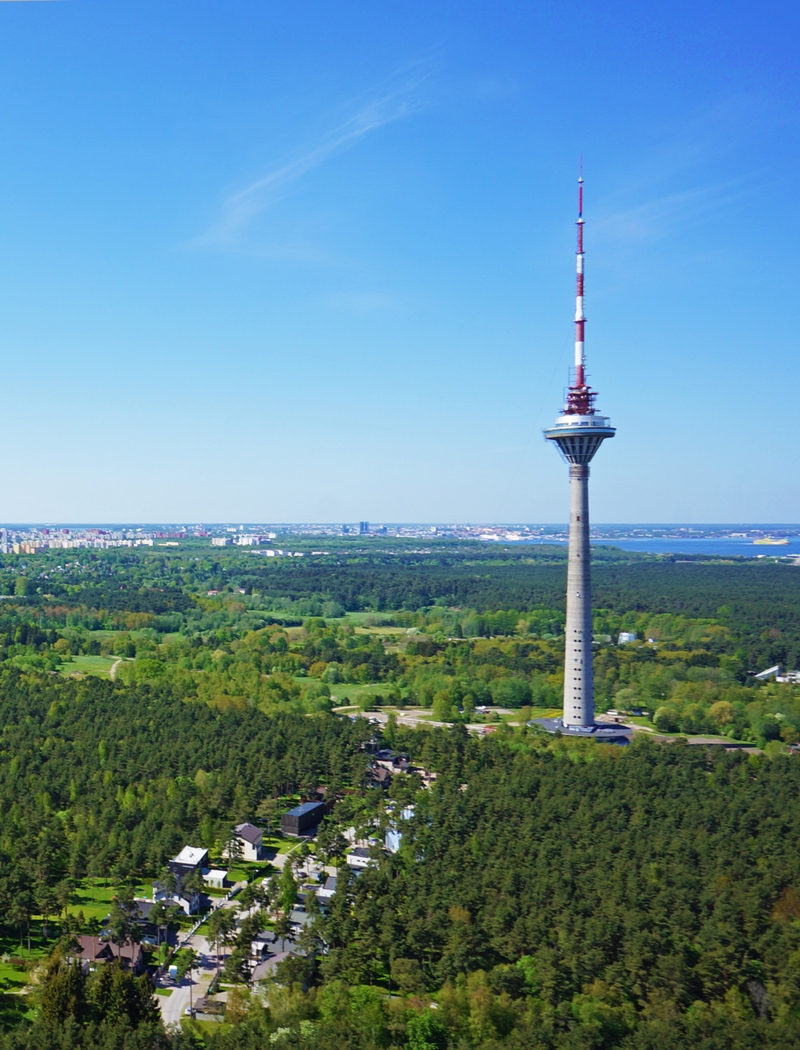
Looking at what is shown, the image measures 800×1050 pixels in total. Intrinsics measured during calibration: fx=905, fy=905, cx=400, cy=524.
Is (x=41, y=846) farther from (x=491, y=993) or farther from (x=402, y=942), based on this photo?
(x=491, y=993)

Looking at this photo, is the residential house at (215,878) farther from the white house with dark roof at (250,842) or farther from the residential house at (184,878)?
the white house with dark roof at (250,842)

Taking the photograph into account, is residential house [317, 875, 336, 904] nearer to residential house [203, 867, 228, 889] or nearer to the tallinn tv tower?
residential house [203, 867, 228, 889]

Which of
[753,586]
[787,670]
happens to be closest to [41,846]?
[787,670]

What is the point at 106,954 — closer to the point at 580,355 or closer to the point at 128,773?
the point at 128,773

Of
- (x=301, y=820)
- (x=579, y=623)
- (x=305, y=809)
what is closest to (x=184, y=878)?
(x=301, y=820)

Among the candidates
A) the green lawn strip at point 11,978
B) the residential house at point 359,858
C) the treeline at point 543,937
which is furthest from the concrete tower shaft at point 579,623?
the green lawn strip at point 11,978

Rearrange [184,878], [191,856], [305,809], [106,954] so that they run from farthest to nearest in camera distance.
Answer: [305,809] < [191,856] < [184,878] < [106,954]
